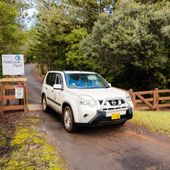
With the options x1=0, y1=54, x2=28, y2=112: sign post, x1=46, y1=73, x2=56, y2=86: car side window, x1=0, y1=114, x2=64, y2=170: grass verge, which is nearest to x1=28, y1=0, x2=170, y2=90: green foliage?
x1=46, y1=73, x2=56, y2=86: car side window

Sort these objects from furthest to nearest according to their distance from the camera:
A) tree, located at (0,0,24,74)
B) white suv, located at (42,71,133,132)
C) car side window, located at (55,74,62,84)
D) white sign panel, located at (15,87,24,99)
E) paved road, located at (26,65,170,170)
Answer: tree, located at (0,0,24,74)
white sign panel, located at (15,87,24,99)
car side window, located at (55,74,62,84)
white suv, located at (42,71,133,132)
paved road, located at (26,65,170,170)

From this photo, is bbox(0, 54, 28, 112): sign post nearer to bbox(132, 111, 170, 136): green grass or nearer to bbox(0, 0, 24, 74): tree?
bbox(0, 0, 24, 74): tree

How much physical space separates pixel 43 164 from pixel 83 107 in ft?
6.22

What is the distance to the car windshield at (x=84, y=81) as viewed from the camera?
22.3 feet

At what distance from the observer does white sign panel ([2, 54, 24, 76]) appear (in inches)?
357

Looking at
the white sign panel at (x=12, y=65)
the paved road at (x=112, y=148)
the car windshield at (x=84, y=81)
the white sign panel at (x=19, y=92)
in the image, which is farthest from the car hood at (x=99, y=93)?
the white sign panel at (x=12, y=65)

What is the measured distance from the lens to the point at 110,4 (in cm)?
1745

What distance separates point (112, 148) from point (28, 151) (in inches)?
72.2

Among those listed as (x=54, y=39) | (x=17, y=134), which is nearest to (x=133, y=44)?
(x=17, y=134)

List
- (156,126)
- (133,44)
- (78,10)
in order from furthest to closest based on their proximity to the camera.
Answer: (78,10) < (133,44) < (156,126)

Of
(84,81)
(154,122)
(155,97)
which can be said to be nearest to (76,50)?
(155,97)

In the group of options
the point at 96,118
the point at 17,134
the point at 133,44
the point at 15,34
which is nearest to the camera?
the point at 96,118

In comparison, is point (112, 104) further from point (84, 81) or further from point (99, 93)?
point (84, 81)

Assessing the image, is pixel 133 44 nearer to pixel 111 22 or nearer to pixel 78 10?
pixel 111 22
